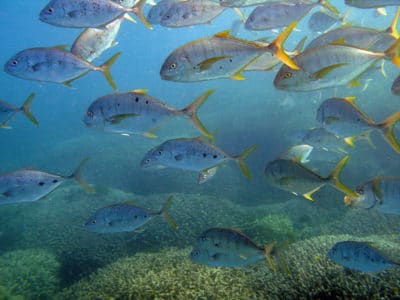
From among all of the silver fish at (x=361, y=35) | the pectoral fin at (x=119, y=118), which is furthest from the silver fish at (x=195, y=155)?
the silver fish at (x=361, y=35)

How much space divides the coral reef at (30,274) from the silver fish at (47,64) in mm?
4851

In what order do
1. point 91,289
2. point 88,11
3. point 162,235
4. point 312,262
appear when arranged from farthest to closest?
1. point 162,235
2. point 91,289
3. point 312,262
4. point 88,11

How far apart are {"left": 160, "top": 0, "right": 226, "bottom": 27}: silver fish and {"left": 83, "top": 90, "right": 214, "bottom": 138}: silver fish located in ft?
3.99

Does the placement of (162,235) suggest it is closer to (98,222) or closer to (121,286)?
(121,286)

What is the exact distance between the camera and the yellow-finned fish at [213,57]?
9.66 ft

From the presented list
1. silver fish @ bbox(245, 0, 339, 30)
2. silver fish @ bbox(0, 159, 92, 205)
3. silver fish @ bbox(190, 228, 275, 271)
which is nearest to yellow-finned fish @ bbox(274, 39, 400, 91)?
silver fish @ bbox(245, 0, 339, 30)

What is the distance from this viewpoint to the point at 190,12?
4102 mm

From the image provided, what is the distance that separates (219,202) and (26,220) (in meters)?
6.25

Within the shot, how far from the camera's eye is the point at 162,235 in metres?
7.70

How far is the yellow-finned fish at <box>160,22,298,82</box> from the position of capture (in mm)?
2943

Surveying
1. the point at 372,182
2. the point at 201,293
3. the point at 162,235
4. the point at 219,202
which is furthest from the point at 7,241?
the point at 372,182

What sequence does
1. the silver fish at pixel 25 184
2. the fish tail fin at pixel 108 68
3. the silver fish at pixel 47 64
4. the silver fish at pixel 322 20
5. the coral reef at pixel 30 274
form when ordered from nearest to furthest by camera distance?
the silver fish at pixel 47 64 → the fish tail fin at pixel 108 68 → the silver fish at pixel 25 184 → the coral reef at pixel 30 274 → the silver fish at pixel 322 20

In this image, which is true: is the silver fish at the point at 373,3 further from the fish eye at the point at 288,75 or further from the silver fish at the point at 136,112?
the silver fish at the point at 136,112

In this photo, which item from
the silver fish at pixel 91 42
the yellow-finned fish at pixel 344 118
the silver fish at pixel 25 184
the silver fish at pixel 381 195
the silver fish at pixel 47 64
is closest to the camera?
the silver fish at pixel 381 195
